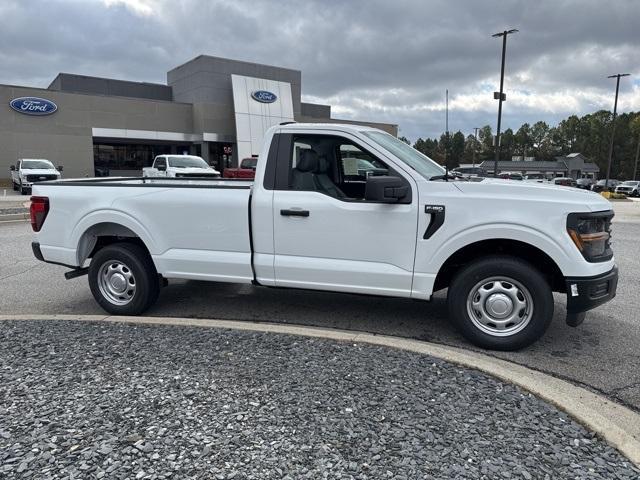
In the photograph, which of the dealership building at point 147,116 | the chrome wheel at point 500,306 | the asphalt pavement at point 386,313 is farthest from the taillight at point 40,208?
the dealership building at point 147,116

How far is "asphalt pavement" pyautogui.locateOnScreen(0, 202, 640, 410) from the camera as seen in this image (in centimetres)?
401

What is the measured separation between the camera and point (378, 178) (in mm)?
4090

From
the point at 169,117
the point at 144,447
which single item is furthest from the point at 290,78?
the point at 144,447

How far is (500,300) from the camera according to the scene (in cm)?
416

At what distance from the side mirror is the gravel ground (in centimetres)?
121

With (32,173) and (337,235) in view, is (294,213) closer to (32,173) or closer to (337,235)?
(337,235)

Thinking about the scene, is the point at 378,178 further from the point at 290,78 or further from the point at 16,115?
the point at 290,78

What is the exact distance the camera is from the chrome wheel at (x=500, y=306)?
4.14m

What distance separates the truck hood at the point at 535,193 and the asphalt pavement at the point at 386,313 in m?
1.26

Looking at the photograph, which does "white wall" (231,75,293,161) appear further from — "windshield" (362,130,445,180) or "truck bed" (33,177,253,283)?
"windshield" (362,130,445,180)

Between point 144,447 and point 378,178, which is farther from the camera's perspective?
point 378,178

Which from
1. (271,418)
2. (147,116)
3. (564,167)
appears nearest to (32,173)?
(147,116)

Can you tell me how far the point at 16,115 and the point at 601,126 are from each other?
103751 millimetres

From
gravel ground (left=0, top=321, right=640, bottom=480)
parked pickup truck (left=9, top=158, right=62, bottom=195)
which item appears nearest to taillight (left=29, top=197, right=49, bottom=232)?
gravel ground (left=0, top=321, right=640, bottom=480)
